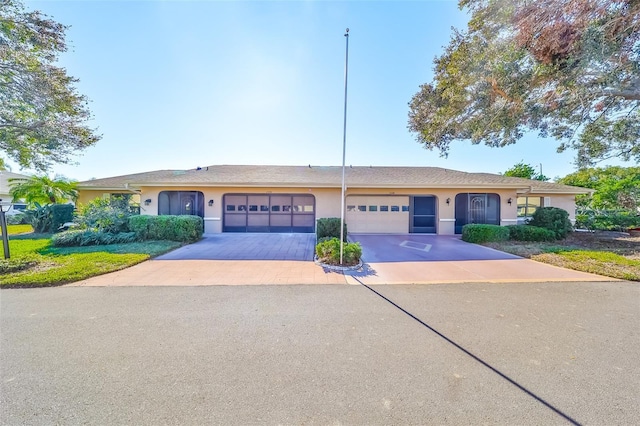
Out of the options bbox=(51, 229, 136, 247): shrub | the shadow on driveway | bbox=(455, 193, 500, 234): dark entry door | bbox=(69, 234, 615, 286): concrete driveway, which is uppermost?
bbox=(455, 193, 500, 234): dark entry door

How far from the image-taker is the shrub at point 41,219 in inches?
493

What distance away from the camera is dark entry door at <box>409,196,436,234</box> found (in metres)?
13.5

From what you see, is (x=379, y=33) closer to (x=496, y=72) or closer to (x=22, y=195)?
(x=496, y=72)

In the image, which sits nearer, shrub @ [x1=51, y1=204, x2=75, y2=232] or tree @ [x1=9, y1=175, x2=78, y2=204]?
shrub @ [x1=51, y1=204, x2=75, y2=232]

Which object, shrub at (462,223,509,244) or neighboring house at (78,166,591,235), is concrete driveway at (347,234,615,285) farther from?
neighboring house at (78,166,591,235)

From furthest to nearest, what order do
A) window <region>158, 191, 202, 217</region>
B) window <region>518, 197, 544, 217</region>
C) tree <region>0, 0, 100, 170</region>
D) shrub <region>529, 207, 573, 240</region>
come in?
window <region>518, 197, 544, 217</region>
window <region>158, 191, 202, 217</region>
shrub <region>529, 207, 573, 240</region>
tree <region>0, 0, 100, 170</region>

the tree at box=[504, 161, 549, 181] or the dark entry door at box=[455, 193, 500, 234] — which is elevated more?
the tree at box=[504, 161, 549, 181]

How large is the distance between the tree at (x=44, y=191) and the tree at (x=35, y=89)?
3.09 metres

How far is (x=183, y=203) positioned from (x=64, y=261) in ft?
22.1

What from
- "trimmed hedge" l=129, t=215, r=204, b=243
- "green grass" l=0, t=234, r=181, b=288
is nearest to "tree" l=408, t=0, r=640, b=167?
"trimmed hedge" l=129, t=215, r=204, b=243

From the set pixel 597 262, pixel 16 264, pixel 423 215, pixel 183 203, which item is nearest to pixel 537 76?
pixel 597 262

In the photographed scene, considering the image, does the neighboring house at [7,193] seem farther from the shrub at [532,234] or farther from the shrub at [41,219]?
the shrub at [532,234]

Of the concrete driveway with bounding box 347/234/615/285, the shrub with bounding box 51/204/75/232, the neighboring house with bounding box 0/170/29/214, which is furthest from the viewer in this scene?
the neighboring house with bounding box 0/170/29/214

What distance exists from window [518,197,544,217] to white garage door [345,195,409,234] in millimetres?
8122
